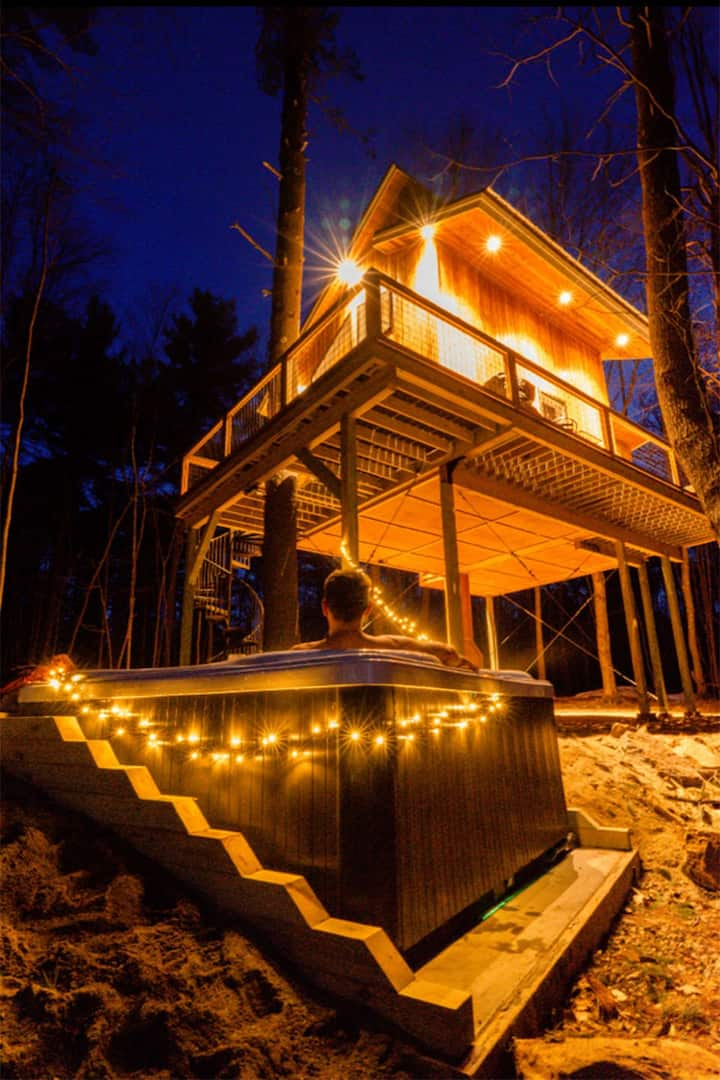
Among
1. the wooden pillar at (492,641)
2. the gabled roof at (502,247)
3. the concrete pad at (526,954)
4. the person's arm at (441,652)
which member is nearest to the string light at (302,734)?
the person's arm at (441,652)

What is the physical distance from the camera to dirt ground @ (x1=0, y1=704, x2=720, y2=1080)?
1965 mm

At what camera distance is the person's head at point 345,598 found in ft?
11.3

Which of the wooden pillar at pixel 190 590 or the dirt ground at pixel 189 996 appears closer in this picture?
the dirt ground at pixel 189 996

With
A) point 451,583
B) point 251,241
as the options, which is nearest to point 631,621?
point 451,583

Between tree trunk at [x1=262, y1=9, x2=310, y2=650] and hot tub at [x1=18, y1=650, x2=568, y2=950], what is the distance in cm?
320

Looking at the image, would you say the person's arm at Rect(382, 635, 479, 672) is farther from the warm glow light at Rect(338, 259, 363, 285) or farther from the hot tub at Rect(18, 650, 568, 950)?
the warm glow light at Rect(338, 259, 363, 285)

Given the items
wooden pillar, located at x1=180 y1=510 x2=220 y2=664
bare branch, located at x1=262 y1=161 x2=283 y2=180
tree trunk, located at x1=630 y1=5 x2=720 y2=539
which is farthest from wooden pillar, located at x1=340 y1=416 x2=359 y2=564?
bare branch, located at x1=262 y1=161 x2=283 y2=180

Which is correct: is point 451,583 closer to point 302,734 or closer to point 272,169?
point 302,734

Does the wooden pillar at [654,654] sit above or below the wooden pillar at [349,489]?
below

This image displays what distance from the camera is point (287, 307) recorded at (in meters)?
8.42

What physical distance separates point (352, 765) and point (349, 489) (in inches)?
145

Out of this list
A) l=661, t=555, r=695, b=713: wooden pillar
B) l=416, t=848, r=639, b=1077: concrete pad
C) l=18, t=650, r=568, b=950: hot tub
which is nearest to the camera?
l=416, t=848, r=639, b=1077: concrete pad

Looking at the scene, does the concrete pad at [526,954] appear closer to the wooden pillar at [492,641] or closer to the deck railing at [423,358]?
the deck railing at [423,358]

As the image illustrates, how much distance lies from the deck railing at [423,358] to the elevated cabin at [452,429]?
0.03 meters
